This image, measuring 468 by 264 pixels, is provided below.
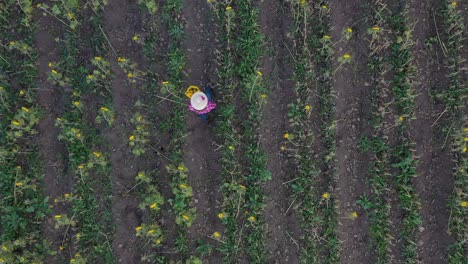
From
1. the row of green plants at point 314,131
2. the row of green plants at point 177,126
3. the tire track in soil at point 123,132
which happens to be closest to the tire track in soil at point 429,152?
the row of green plants at point 314,131

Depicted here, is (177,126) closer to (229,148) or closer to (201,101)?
(201,101)

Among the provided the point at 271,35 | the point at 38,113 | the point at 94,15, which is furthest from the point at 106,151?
the point at 271,35

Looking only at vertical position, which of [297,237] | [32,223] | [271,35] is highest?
[271,35]

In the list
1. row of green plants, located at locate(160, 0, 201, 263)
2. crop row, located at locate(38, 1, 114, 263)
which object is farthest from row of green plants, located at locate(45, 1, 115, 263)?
row of green plants, located at locate(160, 0, 201, 263)

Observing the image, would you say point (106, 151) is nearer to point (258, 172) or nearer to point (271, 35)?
point (258, 172)

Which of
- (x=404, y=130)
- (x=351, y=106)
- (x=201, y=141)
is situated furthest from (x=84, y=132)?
(x=404, y=130)
